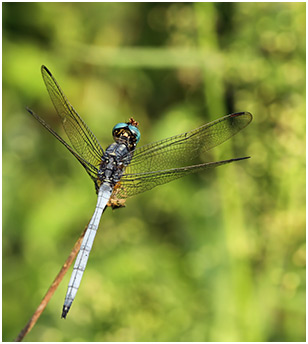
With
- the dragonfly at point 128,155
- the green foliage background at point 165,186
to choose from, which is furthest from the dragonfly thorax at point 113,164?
the green foliage background at point 165,186

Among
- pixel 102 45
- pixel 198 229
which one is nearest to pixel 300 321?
pixel 198 229

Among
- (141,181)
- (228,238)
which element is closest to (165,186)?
(228,238)

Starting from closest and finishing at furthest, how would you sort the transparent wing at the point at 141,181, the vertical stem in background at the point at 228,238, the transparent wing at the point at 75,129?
the transparent wing at the point at 141,181, the transparent wing at the point at 75,129, the vertical stem in background at the point at 228,238

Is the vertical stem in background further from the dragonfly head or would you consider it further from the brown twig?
the brown twig

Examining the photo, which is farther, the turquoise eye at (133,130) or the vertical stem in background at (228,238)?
the vertical stem in background at (228,238)

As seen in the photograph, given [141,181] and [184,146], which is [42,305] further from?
[184,146]

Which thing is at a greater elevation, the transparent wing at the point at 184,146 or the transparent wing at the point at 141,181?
the transparent wing at the point at 184,146

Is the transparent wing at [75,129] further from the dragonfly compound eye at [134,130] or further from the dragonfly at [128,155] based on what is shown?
the dragonfly compound eye at [134,130]

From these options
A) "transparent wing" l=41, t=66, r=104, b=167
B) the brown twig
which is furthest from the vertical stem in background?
the brown twig
